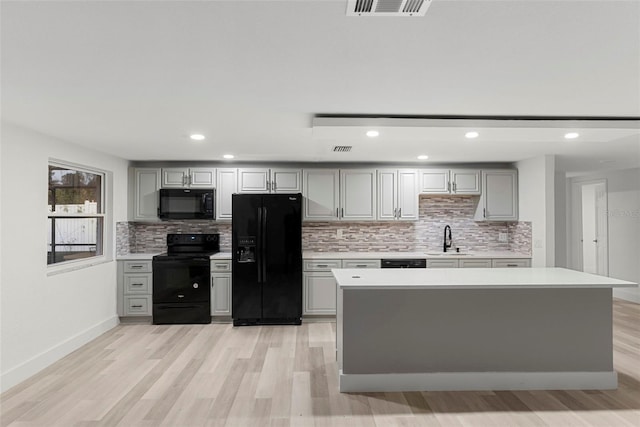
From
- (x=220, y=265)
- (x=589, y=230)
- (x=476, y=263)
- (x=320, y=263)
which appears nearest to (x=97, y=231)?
(x=220, y=265)

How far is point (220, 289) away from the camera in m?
A: 5.08

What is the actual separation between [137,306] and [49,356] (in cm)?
144

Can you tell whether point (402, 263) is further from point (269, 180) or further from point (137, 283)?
point (137, 283)

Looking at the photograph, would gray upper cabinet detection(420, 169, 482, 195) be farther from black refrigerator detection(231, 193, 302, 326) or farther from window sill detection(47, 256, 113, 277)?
window sill detection(47, 256, 113, 277)

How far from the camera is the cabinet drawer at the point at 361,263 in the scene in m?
5.11

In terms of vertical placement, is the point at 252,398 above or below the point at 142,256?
below

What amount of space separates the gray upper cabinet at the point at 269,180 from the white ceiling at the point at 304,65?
72.5 inches

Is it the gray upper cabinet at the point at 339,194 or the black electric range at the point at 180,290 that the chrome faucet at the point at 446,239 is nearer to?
the gray upper cabinet at the point at 339,194

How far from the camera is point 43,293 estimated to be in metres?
3.62

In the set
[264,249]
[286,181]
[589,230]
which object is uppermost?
[286,181]

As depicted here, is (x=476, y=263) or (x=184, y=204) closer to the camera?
(x=476, y=263)

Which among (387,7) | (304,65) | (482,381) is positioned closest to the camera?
(387,7)

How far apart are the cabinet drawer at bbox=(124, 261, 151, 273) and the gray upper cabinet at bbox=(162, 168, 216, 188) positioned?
1066mm

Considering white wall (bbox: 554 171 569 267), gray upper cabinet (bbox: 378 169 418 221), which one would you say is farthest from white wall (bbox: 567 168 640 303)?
gray upper cabinet (bbox: 378 169 418 221)
